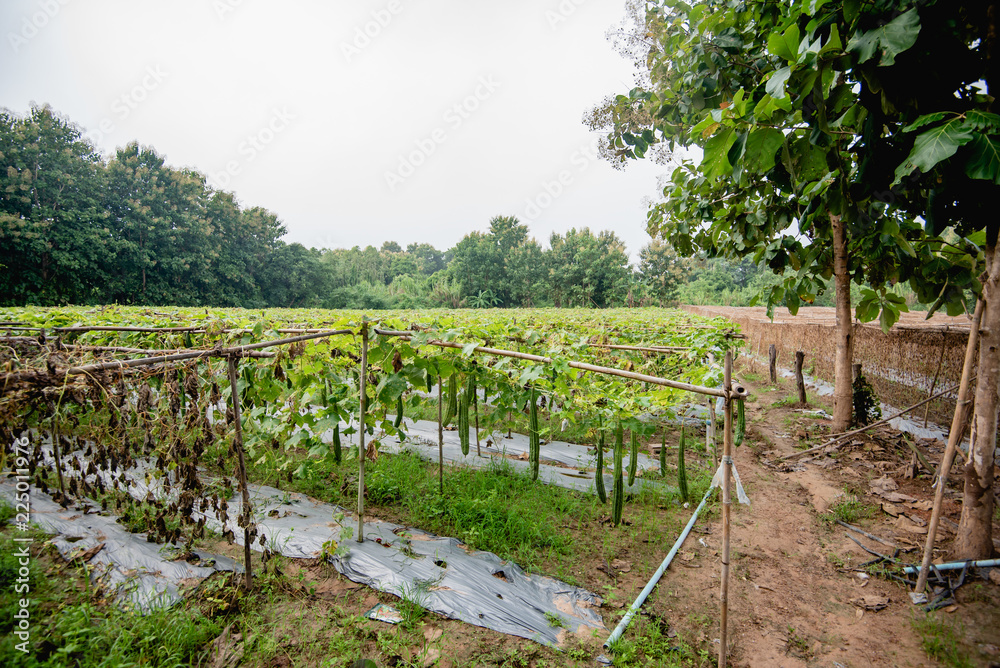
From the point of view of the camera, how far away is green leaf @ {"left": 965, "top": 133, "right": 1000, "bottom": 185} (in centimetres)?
239

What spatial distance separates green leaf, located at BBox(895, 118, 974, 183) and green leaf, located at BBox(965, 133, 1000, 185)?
3.2 inches

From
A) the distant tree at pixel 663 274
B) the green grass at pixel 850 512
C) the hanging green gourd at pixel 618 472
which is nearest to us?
the hanging green gourd at pixel 618 472

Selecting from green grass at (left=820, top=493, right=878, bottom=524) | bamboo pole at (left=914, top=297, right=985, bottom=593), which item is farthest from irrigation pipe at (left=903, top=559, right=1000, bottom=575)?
green grass at (left=820, top=493, right=878, bottom=524)

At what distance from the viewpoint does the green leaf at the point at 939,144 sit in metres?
2.36

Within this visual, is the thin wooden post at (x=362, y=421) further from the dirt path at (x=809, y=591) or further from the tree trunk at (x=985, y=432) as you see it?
the tree trunk at (x=985, y=432)

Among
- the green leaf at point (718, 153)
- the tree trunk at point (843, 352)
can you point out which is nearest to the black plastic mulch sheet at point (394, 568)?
the green leaf at point (718, 153)

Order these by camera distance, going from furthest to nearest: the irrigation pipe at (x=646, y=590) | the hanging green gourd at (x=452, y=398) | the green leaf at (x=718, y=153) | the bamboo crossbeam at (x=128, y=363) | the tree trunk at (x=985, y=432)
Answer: the hanging green gourd at (x=452, y=398)
the tree trunk at (x=985, y=432)
the irrigation pipe at (x=646, y=590)
the green leaf at (x=718, y=153)
the bamboo crossbeam at (x=128, y=363)

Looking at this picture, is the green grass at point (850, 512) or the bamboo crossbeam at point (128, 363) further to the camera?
the green grass at point (850, 512)

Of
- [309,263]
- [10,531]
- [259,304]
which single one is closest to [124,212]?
[259,304]

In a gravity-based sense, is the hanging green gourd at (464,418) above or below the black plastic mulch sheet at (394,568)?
above

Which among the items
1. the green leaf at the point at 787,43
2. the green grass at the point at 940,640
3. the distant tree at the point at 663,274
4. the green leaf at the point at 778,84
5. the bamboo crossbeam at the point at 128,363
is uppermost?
the distant tree at the point at 663,274

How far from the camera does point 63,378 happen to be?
1.99m
